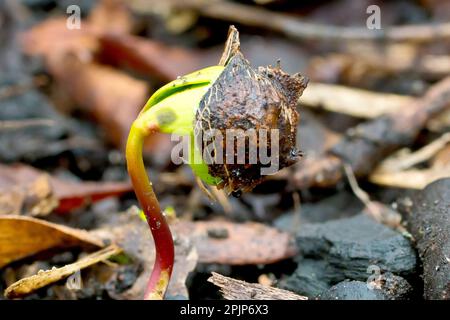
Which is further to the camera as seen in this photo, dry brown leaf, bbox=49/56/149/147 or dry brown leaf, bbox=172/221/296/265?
dry brown leaf, bbox=49/56/149/147

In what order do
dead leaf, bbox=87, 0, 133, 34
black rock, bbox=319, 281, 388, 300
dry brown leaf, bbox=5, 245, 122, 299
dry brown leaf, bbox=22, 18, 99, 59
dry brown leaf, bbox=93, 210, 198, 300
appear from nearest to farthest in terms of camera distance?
black rock, bbox=319, 281, 388, 300 → dry brown leaf, bbox=5, 245, 122, 299 → dry brown leaf, bbox=93, 210, 198, 300 → dry brown leaf, bbox=22, 18, 99, 59 → dead leaf, bbox=87, 0, 133, 34

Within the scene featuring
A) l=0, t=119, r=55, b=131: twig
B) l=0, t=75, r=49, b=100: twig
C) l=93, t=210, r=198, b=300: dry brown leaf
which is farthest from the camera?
l=0, t=75, r=49, b=100: twig

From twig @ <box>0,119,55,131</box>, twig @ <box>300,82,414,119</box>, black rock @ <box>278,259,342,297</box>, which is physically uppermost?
twig @ <box>300,82,414,119</box>

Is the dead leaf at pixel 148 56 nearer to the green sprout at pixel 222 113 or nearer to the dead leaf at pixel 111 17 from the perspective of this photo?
the dead leaf at pixel 111 17

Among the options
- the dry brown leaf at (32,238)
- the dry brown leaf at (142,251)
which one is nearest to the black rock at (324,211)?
the dry brown leaf at (142,251)

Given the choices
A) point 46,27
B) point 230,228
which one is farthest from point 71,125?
point 230,228

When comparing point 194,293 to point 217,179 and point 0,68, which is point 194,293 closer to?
point 217,179

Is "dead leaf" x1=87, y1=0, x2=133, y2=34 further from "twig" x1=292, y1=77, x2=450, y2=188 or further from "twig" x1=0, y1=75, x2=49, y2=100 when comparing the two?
"twig" x1=292, y1=77, x2=450, y2=188

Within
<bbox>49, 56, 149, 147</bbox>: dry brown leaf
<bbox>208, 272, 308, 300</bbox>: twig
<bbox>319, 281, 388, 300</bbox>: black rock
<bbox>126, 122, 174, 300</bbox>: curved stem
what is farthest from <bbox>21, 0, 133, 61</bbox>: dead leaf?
<bbox>319, 281, 388, 300</bbox>: black rock
